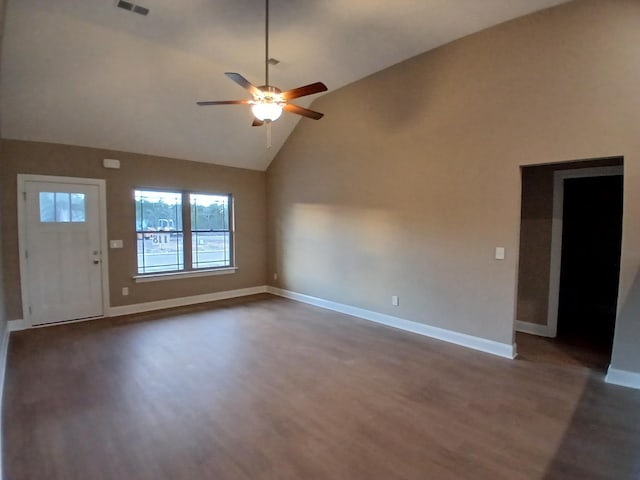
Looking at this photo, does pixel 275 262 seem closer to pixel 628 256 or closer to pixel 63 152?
pixel 63 152

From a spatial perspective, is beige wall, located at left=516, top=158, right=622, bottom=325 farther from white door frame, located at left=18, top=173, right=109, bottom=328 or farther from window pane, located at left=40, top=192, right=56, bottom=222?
window pane, located at left=40, top=192, right=56, bottom=222

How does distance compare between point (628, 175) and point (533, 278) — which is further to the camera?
point (533, 278)

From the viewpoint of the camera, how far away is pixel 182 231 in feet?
20.1

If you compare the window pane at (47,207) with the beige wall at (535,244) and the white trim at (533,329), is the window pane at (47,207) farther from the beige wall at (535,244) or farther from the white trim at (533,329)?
the white trim at (533,329)

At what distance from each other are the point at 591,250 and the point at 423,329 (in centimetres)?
386

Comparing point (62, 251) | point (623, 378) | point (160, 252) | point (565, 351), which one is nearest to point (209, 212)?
point (160, 252)

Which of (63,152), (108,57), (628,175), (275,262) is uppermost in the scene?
(108,57)

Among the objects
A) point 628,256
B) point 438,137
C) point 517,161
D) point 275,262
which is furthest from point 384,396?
point 275,262

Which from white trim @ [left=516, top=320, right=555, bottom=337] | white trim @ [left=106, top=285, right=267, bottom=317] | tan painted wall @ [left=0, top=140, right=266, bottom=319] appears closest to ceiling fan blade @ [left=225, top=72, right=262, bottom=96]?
tan painted wall @ [left=0, top=140, right=266, bottom=319]

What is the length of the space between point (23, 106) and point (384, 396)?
17.7ft

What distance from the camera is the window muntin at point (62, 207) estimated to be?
4734 millimetres

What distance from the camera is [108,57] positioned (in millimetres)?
3906

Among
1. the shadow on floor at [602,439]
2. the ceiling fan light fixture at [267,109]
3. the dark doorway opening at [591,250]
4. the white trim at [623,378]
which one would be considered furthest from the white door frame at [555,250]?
the ceiling fan light fixture at [267,109]

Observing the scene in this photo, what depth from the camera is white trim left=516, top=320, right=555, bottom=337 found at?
14.5 ft
